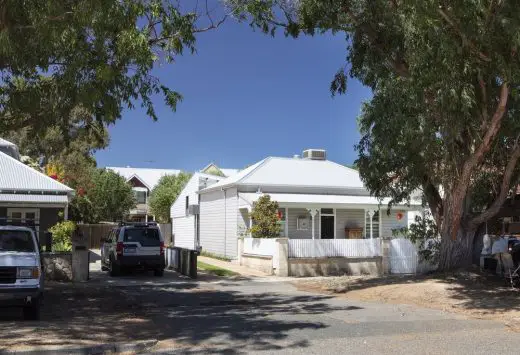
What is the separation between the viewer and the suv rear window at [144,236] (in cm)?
2072

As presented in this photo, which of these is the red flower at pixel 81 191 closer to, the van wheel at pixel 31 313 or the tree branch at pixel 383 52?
the tree branch at pixel 383 52

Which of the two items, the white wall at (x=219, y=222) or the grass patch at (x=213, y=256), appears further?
the grass patch at (x=213, y=256)

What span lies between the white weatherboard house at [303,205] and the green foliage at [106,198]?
57.8 ft

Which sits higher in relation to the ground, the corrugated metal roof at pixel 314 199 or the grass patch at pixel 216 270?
the corrugated metal roof at pixel 314 199

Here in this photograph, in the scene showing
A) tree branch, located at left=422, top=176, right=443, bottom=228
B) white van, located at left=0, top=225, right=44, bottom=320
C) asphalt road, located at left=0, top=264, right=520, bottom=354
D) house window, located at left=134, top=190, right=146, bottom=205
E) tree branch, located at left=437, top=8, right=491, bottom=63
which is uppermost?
tree branch, located at left=437, top=8, right=491, bottom=63

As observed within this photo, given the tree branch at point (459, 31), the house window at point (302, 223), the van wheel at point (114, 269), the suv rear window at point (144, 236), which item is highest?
the tree branch at point (459, 31)

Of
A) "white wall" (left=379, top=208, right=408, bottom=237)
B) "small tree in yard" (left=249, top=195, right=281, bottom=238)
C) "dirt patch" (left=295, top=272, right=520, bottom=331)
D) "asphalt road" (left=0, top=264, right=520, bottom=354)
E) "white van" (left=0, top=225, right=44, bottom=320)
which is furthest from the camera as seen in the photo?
"white wall" (left=379, top=208, right=408, bottom=237)

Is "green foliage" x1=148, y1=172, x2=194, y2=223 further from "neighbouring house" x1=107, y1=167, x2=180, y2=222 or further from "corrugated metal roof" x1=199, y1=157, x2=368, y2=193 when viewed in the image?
"corrugated metal roof" x1=199, y1=157, x2=368, y2=193

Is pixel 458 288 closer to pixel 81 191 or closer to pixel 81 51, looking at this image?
pixel 81 51

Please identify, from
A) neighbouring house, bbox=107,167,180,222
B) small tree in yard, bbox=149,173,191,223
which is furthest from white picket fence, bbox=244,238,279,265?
neighbouring house, bbox=107,167,180,222

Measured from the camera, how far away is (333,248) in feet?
73.7

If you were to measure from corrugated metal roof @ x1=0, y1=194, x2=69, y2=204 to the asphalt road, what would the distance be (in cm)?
900

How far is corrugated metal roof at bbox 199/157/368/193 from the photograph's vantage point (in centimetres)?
2886

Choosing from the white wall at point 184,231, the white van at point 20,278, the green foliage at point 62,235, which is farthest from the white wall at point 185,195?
the white van at point 20,278
